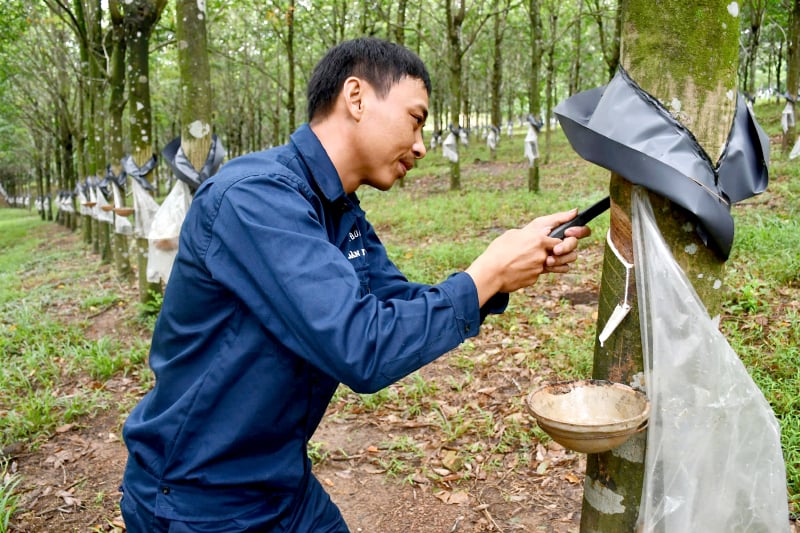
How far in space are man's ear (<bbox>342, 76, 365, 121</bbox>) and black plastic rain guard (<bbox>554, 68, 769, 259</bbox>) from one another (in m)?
0.52

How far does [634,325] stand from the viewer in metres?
1.63

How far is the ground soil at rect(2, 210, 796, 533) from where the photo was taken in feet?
10.2

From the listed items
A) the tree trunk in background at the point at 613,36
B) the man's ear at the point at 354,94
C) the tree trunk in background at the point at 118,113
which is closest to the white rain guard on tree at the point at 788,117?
the tree trunk in background at the point at 613,36

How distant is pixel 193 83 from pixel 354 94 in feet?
13.1

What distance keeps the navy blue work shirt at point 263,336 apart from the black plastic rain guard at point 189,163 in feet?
11.5

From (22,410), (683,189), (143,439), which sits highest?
(683,189)

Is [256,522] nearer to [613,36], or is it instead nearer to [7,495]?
[7,495]

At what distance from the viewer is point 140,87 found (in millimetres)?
6508

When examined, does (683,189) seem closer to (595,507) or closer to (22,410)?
(595,507)

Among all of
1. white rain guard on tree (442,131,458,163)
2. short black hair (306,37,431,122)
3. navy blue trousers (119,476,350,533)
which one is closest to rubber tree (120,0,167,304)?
navy blue trousers (119,476,350,533)

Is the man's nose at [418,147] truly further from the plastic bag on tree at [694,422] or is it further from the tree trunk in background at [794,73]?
the tree trunk in background at [794,73]

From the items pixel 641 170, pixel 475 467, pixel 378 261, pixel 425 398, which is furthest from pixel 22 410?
pixel 641 170

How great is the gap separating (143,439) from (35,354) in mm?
4530

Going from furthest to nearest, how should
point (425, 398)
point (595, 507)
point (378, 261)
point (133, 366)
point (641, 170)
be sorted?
point (133, 366)
point (425, 398)
point (378, 261)
point (595, 507)
point (641, 170)
